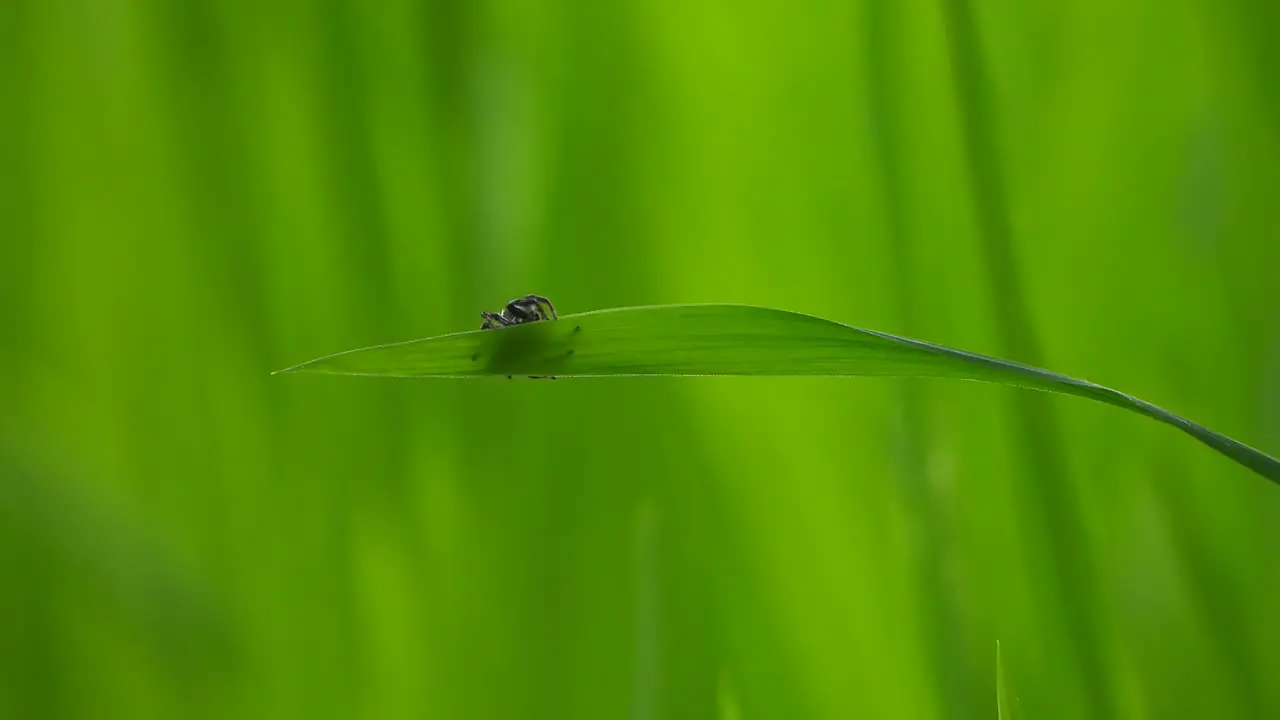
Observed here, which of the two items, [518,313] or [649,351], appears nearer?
[649,351]

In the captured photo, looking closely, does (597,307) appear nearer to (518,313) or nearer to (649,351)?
(518,313)

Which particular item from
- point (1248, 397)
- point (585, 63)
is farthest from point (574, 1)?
point (1248, 397)

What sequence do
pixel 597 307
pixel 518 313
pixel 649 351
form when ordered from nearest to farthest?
pixel 649 351 → pixel 518 313 → pixel 597 307

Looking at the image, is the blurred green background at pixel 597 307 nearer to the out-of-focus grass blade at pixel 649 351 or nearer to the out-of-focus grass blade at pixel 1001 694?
the out-of-focus grass blade at pixel 1001 694

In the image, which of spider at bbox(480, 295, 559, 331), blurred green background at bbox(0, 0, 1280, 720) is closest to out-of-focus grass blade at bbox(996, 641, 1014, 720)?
blurred green background at bbox(0, 0, 1280, 720)

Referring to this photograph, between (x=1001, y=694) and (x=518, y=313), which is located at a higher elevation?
(x=518, y=313)

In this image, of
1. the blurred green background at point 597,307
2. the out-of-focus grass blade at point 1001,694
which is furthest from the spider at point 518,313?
the out-of-focus grass blade at point 1001,694

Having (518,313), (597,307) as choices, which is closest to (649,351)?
(518,313)
